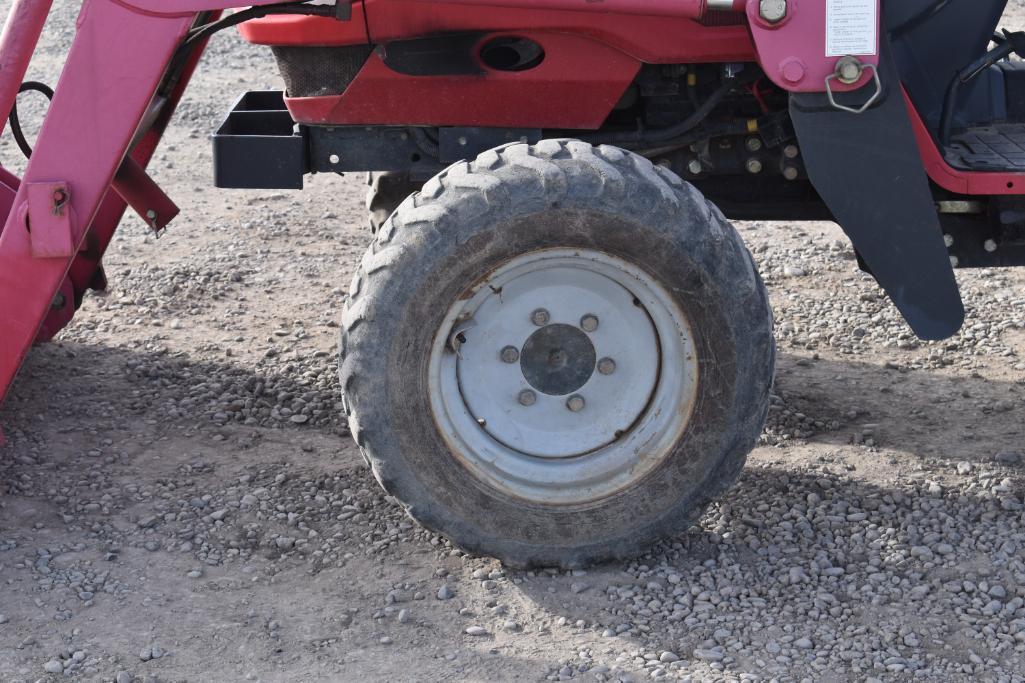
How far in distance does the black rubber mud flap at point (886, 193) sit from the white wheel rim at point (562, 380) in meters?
0.61

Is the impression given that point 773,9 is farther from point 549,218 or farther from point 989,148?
point 989,148

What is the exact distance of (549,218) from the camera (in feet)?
11.5

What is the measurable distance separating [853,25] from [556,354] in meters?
1.19

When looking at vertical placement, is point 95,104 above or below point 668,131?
above

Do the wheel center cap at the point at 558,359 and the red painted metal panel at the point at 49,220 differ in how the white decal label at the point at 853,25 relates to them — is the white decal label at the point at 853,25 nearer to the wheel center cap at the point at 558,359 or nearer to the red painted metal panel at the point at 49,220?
the wheel center cap at the point at 558,359

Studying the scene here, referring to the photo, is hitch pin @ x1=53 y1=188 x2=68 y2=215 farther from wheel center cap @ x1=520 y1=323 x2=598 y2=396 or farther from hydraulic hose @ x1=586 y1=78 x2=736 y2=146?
hydraulic hose @ x1=586 y1=78 x2=736 y2=146

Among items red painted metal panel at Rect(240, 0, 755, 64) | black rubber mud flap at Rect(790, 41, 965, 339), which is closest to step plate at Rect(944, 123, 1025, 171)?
black rubber mud flap at Rect(790, 41, 965, 339)

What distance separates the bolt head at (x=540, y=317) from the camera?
3709 mm

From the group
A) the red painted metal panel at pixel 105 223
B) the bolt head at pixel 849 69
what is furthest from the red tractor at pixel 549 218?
the red painted metal panel at pixel 105 223

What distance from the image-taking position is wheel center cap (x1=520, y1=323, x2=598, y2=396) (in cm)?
374

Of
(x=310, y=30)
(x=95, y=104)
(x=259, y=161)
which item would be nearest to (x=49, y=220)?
(x=95, y=104)

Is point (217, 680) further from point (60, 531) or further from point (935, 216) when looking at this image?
point (935, 216)

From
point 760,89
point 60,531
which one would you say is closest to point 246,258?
point 60,531

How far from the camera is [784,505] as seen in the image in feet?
13.4
